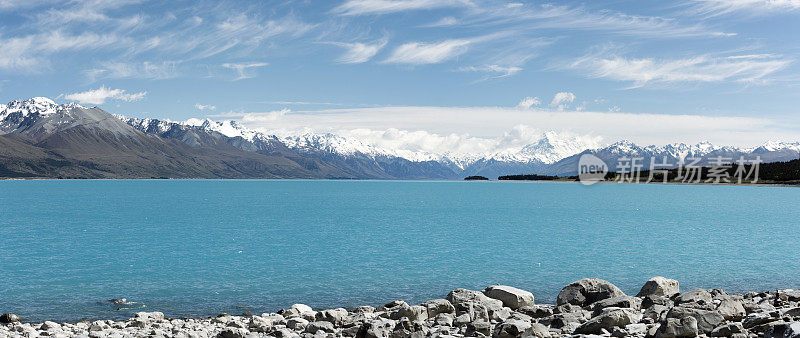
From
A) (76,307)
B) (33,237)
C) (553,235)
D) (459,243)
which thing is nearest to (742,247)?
(553,235)

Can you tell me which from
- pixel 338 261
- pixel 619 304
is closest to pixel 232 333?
pixel 619 304

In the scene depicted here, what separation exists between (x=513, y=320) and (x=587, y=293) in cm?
869

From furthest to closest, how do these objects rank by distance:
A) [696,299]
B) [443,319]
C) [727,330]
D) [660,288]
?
[660,288], [696,299], [443,319], [727,330]

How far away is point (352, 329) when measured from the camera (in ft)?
68.9

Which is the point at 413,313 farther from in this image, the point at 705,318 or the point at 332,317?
the point at 705,318

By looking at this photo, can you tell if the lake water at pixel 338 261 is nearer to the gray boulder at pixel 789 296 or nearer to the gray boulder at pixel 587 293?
the gray boulder at pixel 587 293

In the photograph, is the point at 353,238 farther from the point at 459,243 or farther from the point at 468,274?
the point at 468,274

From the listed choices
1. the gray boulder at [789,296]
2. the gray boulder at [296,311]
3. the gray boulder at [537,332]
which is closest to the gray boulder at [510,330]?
the gray boulder at [537,332]

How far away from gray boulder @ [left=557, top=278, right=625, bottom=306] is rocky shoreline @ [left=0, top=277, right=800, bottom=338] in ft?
0.15

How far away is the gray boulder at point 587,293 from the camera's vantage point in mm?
26578

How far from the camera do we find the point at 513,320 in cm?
1994

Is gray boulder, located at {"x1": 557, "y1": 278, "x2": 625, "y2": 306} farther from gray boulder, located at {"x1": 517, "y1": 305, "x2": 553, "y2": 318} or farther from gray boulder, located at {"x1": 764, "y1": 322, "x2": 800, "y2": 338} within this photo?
gray boulder, located at {"x1": 764, "y1": 322, "x2": 800, "y2": 338}

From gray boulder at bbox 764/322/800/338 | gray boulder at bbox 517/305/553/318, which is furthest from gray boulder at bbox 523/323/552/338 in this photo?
gray boulder at bbox 764/322/800/338

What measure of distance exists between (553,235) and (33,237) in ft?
195
